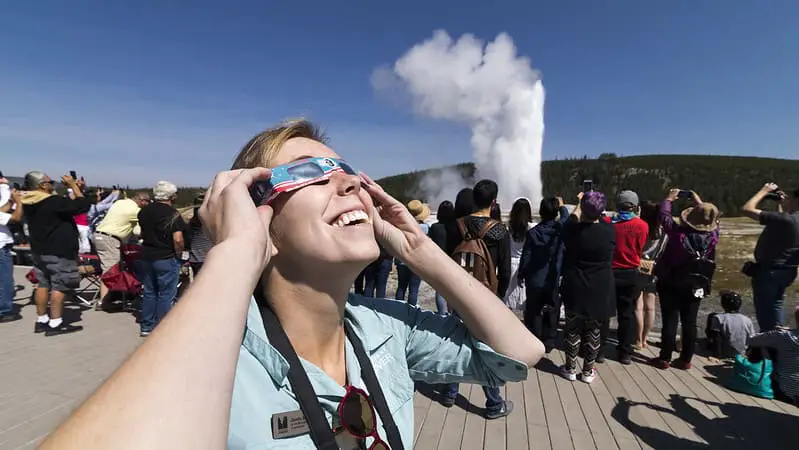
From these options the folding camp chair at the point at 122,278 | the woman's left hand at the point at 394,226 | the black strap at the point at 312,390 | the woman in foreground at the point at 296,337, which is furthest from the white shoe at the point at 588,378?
the folding camp chair at the point at 122,278

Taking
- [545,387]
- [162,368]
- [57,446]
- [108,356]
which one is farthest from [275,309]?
[108,356]

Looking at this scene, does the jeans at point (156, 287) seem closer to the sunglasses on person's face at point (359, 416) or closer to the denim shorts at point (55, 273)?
the denim shorts at point (55, 273)

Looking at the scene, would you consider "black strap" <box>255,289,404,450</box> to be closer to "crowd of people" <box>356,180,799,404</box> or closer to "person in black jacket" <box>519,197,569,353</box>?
"crowd of people" <box>356,180,799,404</box>

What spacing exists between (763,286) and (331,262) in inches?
246

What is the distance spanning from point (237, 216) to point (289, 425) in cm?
62

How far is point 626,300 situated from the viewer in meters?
5.36

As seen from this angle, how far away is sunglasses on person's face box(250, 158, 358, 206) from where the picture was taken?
1.36m

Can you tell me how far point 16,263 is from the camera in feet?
37.2

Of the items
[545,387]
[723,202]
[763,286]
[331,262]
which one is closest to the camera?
[331,262]

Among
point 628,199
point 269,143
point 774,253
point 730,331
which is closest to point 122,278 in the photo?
point 269,143

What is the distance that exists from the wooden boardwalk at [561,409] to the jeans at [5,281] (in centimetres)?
146

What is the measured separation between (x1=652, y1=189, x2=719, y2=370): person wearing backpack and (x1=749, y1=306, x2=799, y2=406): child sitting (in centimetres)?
113

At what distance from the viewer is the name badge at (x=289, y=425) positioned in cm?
111

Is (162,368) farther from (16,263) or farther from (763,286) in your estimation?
(16,263)
